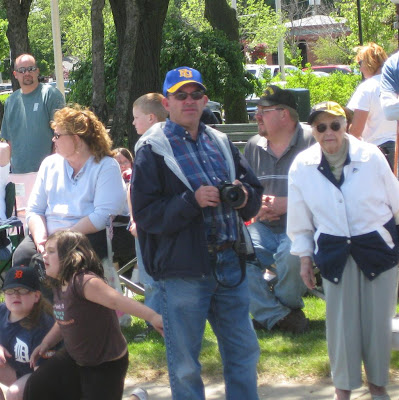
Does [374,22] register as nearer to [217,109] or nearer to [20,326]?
[217,109]

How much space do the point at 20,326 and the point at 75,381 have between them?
23.3 inches

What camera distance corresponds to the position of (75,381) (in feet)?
14.9

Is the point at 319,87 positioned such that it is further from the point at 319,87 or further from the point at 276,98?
the point at 276,98

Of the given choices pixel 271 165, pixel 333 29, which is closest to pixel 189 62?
pixel 271 165

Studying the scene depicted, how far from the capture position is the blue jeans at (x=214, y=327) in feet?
13.4

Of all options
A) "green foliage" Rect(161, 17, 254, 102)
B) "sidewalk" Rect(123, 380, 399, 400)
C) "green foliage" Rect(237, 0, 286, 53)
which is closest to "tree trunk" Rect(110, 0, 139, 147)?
"green foliage" Rect(161, 17, 254, 102)

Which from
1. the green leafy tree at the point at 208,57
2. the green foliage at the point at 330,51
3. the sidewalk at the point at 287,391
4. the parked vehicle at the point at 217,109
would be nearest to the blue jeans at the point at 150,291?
the sidewalk at the point at 287,391

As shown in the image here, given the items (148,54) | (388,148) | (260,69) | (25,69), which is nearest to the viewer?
→ (388,148)

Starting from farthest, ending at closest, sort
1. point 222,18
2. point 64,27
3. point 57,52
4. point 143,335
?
point 64,27 → point 222,18 → point 57,52 → point 143,335

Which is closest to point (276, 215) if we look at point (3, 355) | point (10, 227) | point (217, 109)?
point (3, 355)

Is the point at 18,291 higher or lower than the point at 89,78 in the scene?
lower

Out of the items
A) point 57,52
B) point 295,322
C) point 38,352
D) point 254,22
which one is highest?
point 254,22

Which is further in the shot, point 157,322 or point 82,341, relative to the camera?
point 82,341

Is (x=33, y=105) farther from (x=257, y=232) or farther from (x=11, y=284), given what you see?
(x=11, y=284)
